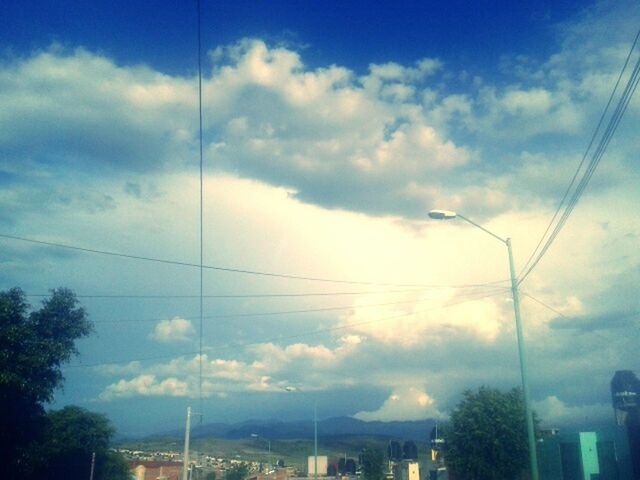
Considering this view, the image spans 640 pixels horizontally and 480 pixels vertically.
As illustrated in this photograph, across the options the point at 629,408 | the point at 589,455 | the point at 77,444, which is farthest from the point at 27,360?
the point at 629,408

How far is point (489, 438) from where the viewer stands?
130ft

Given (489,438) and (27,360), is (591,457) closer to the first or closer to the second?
(489,438)

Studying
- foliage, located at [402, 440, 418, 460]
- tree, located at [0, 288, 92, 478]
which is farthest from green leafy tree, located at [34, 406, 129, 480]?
foliage, located at [402, 440, 418, 460]

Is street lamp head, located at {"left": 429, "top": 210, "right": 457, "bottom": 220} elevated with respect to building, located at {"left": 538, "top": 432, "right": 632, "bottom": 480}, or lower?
elevated

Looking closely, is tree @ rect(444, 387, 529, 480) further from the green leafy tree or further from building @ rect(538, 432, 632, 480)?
the green leafy tree

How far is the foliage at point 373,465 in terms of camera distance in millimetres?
94375

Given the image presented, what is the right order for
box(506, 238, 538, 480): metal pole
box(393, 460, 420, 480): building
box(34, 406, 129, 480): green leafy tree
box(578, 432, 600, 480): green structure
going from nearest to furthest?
1. box(506, 238, 538, 480): metal pole
2. box(34, 406, 129, 480): green leafy tree
3. box(578, 432, 600, 480): green structure
4. box(393, 460, 420, 480): building

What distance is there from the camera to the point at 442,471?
80.0 metres

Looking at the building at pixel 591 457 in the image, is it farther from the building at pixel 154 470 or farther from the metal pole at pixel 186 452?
the building at pixel 154 470

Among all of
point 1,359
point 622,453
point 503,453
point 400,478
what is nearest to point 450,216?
point 503,453

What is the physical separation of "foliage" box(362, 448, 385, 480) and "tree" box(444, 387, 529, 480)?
5762 centimetres

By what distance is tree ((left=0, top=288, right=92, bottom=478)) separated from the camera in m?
35.4

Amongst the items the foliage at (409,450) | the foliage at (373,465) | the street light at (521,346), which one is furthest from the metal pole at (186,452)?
the foliage at (409,450)

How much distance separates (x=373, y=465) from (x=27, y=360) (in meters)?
74.0
